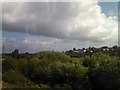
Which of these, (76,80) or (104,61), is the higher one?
(104,61)

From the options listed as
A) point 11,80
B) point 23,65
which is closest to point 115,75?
point 11,80

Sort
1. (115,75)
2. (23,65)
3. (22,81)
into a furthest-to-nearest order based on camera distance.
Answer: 1. (23,65)
2. (22,81)
3. (115,75)

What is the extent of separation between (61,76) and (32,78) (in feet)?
16.9

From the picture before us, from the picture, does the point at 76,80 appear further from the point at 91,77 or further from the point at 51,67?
the point at 51,67

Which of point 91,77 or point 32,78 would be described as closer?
point 91,77

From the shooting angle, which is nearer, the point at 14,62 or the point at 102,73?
the point at 102,73

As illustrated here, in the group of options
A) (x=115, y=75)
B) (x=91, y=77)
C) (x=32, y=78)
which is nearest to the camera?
(x=115, y=75)

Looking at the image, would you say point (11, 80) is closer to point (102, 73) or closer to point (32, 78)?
point (32, 78)

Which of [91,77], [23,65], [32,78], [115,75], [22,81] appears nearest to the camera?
[115,75]

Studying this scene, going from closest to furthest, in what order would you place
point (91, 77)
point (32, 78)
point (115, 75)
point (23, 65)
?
point (115, 75) → point (91, 77) → point (32, 78) → point (23, 65)

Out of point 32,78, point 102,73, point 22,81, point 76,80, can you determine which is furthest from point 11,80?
point 102,73

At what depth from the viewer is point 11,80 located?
1334 inches

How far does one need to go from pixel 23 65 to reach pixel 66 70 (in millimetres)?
9589

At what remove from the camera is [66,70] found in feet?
113
